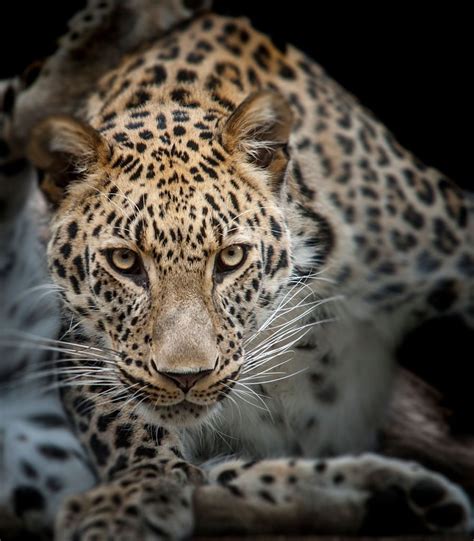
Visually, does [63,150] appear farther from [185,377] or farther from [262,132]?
[185,377]

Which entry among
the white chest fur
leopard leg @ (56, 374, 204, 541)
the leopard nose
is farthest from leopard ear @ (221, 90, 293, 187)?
leopard leg @ (56, 374, 204, 541)

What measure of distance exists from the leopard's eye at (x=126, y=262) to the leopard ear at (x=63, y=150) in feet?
0.96

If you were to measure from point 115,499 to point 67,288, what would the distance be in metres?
0.61

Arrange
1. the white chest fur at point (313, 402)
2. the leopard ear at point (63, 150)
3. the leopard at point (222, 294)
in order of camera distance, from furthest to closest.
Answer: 1. the white chest fur at point (313, 402)
2. the leopard ear at point (63, 150)
3. the leopard at point (222, 294)

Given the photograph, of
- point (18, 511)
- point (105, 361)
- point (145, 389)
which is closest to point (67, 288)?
point (105, 361)

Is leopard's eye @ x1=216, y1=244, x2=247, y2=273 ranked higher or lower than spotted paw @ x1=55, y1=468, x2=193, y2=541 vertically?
higher

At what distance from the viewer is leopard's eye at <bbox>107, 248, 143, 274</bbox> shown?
8.61ft

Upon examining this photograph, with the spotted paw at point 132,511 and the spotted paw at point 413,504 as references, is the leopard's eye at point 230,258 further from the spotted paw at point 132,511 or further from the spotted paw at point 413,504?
the spotted paw at point 413,504

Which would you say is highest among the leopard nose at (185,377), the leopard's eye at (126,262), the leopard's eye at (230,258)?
the leopard's eye at (126,262)

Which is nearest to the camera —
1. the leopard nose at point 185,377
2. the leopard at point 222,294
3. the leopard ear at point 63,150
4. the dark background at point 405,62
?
the leopard nose at point 185,377

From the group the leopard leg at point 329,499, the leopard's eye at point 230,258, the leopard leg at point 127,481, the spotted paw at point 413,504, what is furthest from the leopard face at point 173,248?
the spotted paw at point 413,504

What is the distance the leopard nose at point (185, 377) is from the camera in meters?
2.49

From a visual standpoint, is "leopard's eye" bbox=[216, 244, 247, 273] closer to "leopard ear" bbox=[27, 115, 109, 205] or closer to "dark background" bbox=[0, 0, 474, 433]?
"leopard ear" bbox=[27, 115, 109, 205]

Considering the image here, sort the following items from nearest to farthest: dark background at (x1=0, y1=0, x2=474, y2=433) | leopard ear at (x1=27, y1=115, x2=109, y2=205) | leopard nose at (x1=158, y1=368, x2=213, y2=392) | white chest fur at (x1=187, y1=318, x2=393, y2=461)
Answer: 1. leopard nose at (x1=158, y1=368, x2=213, y2=392)
2. leopard ear at (x1=27, y1=115, x2=109, y2=205)
3. white chest fur at (x1=187, y1=318, x2=393, y2=461)
4. dark background at (x1=0, y1=0, x2=474, y2=433)
